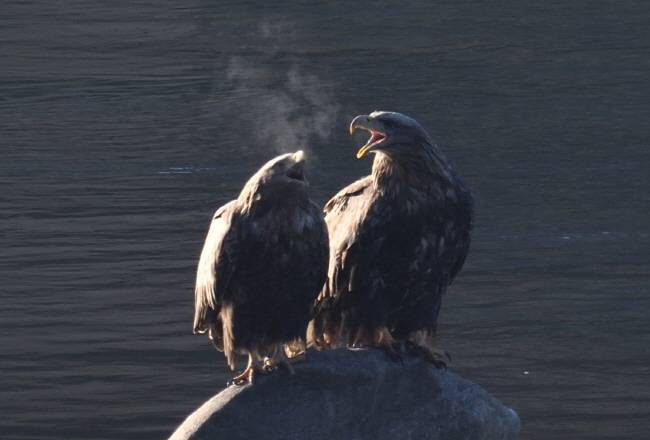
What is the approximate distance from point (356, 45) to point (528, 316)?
15383 millimetres

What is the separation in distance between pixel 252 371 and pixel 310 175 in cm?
953

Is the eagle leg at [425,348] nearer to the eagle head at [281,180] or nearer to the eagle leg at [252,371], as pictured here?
the eagle leg at [252,371]

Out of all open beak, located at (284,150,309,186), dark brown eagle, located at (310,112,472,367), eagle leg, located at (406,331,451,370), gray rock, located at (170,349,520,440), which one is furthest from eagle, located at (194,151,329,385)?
eagle leg, located at (406,331,451,370)

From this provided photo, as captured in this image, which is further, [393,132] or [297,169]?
[393,132]

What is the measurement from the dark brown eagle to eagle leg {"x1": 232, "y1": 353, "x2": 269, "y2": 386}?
44cm

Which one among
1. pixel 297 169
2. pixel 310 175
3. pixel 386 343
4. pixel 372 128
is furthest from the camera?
pixel 310 175

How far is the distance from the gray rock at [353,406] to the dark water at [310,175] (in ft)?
5.78

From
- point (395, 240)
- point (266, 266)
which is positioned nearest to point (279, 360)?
point (266, 266)

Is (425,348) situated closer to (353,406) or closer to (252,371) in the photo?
(353,406)

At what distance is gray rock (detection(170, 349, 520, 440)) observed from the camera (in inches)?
275

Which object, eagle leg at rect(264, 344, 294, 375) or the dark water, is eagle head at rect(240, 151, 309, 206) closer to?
eagle leg at rect(264, 344, 294, 375)

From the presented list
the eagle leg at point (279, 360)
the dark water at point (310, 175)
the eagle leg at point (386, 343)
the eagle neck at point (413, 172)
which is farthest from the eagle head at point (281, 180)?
the dark water at point (310, 175)

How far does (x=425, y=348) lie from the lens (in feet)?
24.1

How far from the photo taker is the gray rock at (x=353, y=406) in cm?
698
